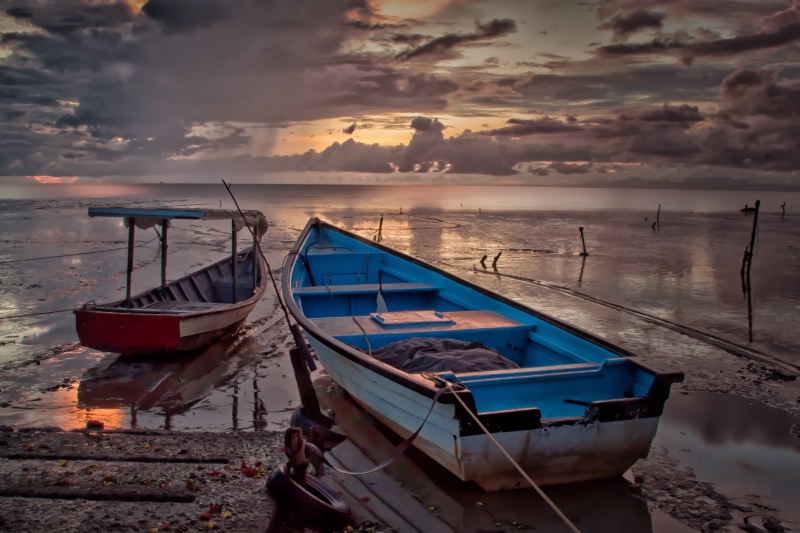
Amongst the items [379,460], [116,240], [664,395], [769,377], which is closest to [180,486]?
[379,460]

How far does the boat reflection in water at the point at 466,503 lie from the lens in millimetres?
5289

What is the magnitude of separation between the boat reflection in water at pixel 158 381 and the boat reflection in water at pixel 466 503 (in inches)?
113

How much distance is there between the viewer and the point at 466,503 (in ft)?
18.4

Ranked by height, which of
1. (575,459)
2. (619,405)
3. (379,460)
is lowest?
(379,460)

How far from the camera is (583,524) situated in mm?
5297

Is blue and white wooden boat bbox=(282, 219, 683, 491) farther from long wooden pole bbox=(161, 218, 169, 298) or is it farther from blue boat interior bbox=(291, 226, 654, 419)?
long wooden pole bbox=(161, 218, 169, 298)

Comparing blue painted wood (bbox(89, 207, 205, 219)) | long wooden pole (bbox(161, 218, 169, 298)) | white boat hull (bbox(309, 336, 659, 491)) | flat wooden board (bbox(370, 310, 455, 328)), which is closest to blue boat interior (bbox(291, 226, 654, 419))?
flat wooden board (bbox(370, 310, 455, 328))

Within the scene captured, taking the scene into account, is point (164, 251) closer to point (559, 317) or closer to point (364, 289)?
point (364, 289)

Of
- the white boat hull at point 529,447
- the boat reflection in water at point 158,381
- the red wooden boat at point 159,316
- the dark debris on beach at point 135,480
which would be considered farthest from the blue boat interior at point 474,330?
the dark debris on beach at point 135,480

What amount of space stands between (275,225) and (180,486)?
4250 cm

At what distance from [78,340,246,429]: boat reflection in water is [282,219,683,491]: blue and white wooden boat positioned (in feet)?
5.97

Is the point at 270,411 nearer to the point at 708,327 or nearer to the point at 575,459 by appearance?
the point at 575,459

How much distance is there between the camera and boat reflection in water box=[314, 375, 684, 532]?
529cm

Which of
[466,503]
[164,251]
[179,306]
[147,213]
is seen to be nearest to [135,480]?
[466,503]
